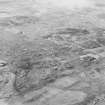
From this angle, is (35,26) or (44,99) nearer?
(44,99)

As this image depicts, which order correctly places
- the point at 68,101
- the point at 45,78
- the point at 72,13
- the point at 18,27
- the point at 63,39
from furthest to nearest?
the point at 72,13 → the point at 18,27 → the point at 63,39 → the point at 45,78 → the point at 68,101

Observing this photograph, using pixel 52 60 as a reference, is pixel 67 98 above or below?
below

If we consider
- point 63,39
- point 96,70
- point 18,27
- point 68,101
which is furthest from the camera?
point 18,27

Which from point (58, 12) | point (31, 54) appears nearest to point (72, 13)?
point (58, 12)

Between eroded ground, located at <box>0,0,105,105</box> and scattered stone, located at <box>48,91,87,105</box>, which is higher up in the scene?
eroded ground, located at <box>0,0,105,105</box>

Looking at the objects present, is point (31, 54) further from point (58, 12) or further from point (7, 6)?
point (7, 6)

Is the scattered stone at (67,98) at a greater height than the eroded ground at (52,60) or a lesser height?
lesser

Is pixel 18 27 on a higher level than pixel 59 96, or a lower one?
higher

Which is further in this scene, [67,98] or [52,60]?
[52,60]

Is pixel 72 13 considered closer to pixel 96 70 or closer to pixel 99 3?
pixel 99 3
